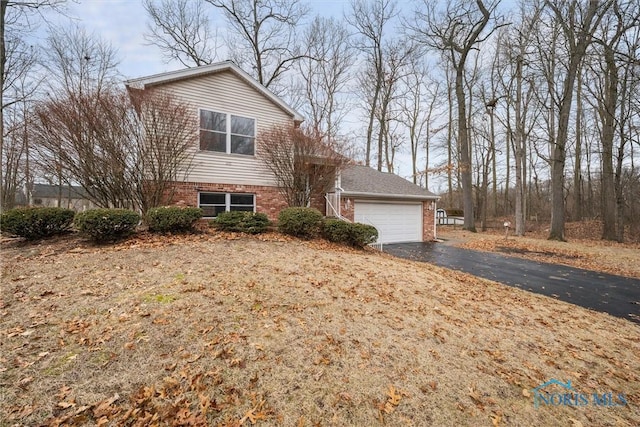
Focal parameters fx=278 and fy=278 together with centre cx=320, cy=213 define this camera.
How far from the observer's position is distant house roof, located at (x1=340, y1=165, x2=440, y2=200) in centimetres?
1266

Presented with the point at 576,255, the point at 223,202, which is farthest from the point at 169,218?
the point at 576,255

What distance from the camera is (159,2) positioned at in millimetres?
16875

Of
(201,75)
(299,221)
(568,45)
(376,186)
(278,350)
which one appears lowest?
(278,350)

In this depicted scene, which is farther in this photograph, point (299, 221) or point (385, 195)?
point (385, 195)

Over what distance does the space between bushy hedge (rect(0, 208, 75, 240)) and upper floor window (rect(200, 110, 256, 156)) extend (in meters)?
4.39

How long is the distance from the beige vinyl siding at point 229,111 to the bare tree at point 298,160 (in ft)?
1.53

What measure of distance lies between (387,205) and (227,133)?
790 centimetres

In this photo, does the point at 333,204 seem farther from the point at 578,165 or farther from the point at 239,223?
the point at 578,165

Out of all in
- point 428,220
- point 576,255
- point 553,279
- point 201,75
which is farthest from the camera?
point 428,220

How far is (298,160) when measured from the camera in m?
10.4

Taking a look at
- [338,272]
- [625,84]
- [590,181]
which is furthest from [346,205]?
[590,181]

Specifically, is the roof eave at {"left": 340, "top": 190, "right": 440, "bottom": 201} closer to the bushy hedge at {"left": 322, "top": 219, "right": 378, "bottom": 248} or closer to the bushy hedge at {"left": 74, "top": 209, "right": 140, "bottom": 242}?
the bushy hedge at {"left": 322, "top": 219, "right": 378, "bottom": 248}

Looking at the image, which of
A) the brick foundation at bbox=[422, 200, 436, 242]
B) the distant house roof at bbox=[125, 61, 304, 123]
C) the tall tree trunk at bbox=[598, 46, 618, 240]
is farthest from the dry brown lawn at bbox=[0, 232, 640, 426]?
the tall tree trunk at bbox=[598, 46, 618, 240]
